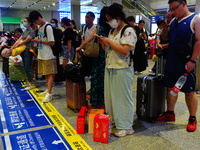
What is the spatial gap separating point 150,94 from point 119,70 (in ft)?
2.25

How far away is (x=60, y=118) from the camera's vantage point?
10.0 ft

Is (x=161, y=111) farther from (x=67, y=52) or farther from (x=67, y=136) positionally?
(x=67, y=52)

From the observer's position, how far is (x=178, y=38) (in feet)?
7.93

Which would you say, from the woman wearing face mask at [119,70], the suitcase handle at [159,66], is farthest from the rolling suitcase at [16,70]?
the suitcase handle at [159,66]

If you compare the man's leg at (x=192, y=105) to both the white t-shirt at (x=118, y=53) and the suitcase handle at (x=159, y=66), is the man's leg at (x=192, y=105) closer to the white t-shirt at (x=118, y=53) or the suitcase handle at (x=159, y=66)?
the suitcase handle at (x=159, y=66)

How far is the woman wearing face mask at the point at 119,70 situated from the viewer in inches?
86.9

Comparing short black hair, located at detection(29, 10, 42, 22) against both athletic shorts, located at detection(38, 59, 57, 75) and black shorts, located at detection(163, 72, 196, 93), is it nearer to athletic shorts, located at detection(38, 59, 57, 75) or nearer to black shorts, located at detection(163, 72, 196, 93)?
athletic shorts, located at detection(38, 59, 57, 75)

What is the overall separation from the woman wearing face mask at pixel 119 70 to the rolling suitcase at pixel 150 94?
430mm

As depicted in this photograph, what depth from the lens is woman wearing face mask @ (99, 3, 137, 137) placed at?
7.24ft

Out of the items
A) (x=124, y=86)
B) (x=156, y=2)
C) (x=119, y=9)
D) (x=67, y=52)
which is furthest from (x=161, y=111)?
(x=156, y=2)

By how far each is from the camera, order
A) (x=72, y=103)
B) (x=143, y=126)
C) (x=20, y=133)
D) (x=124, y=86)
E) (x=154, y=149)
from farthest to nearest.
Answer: (x=72, y=103) < (x=143, y=126) < (x=20, y=133) < (x=124, y=86) < (x=154, y=149)

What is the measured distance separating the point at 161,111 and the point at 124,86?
0.99m

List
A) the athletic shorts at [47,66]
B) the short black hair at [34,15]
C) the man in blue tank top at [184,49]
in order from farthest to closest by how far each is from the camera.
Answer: the athletic shorts at [47,66], the short black hair at [34,15], the man in blue tank top at [184,49]

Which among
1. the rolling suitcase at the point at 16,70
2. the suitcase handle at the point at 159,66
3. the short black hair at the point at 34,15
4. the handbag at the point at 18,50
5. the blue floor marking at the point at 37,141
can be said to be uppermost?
the short black hair at the point at 34,15
